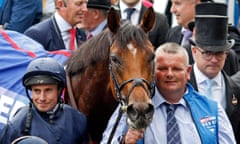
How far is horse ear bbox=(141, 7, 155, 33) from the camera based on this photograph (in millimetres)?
7121

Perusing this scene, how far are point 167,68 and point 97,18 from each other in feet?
10.6

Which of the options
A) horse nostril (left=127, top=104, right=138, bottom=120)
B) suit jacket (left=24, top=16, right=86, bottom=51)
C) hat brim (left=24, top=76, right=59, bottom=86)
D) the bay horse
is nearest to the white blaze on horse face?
the bay horse

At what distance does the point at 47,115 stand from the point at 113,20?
905mm

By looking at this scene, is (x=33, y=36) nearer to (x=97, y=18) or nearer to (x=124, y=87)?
(x=97, y=18)

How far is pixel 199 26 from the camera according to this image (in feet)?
27.9

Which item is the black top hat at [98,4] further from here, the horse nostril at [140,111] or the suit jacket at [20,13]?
the horse nostril at [140,111]

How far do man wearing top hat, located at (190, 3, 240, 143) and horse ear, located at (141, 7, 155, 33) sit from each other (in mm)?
1234

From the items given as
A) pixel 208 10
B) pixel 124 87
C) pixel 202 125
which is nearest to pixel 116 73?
pixel 124 87

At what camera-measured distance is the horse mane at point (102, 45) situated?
6961 millimetres

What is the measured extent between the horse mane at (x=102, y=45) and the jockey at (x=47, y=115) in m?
0.37

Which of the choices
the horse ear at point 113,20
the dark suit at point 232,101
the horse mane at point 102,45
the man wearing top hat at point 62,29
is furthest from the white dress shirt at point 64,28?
the horse ear at point 113,20

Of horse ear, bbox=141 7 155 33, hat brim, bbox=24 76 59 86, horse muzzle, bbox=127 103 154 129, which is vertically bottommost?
horse muzzle, bbox=127 103 154 129

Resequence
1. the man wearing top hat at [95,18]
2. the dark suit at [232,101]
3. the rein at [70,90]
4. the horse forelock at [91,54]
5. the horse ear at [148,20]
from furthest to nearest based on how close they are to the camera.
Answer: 1. the man wearing top hat at [95,18]
2. the dark suit at [232,101]
3. the rein at [70,90]
4. the horse forelock at [91,54]
5. the horse ear at [148,20]

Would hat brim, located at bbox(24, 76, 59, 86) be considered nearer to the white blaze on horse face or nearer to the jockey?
the jockey
